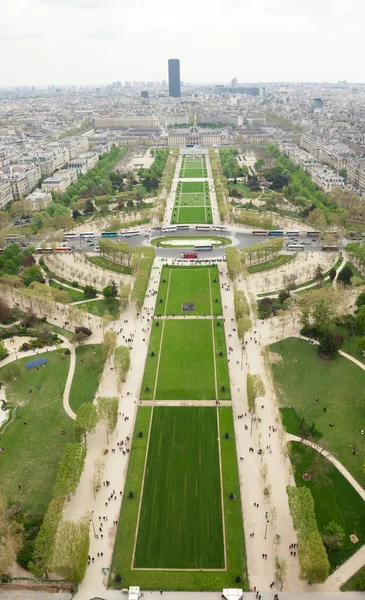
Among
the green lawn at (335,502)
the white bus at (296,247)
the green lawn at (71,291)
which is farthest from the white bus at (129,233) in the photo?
the green lawn at (335,502)

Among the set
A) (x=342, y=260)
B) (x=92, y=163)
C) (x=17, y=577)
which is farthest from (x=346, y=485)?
(x=92, y=163)

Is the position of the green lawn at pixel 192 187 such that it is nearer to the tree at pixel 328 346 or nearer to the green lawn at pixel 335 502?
the tree at pixel 328 346

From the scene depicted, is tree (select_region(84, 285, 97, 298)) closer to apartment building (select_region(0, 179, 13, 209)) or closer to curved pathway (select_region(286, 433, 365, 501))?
curved pathway (select_region(286, 433, 365, 501))

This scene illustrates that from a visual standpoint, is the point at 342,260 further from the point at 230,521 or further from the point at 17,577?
the point at 17,577

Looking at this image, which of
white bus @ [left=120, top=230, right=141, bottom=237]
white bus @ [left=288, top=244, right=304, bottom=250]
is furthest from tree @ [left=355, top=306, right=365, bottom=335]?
white bus @ [left=120, top=230, right=141, bottom=237]

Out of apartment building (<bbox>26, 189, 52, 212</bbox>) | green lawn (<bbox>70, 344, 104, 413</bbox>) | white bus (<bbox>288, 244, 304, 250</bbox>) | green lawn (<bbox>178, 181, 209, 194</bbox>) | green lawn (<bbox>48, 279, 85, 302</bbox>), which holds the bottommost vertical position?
green lawn (<bbox>70, 344, 104, 413</bbox>)

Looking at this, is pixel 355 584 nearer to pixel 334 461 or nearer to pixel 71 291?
pixel 334 461

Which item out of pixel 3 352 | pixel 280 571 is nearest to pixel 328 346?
pixel 280 571
